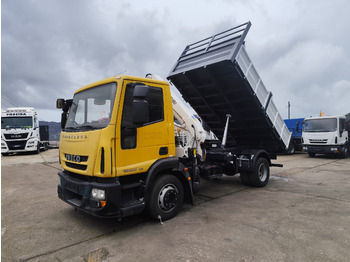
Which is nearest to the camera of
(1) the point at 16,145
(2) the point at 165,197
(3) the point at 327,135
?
(2) the point at 165,197

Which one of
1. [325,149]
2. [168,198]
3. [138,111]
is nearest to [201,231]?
[168,198]

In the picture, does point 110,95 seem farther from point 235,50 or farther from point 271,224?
point 271,224

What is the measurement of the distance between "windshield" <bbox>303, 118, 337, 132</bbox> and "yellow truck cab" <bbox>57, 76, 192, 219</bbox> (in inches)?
465

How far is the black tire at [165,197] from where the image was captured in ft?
12.5

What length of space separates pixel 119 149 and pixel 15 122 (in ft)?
48.4

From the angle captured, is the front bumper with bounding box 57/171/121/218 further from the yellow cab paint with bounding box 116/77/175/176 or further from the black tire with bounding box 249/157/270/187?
the black tire with bounding box 249/157/270/187

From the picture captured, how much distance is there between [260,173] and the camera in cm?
645

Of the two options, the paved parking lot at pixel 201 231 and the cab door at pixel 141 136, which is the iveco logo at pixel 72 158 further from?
the paved parking lot at pixel 201 231

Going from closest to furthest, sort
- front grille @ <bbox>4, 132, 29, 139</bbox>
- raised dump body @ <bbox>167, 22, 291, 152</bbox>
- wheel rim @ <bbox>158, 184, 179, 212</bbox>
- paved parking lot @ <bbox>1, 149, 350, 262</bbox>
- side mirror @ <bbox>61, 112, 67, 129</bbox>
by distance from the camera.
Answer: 1. paved parking lot @ <bbox>1, 149, 350, 262</bbox>
2. wheel rim @ <bbox>158, 184, 179, 212</bbox>
3. side mirror @ <bbox>61, 112, 67, 129</bbox>
4. raised dump body @ <bbox>167, 22, 291, 152</bbox>
5. front grille @ <bbox>4, 132, 29, 139</bbox>

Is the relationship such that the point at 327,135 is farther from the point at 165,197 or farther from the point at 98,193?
the point at 98,193

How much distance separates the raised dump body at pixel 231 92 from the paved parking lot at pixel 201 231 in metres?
1.88

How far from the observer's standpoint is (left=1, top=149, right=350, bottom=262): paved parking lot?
117 inches

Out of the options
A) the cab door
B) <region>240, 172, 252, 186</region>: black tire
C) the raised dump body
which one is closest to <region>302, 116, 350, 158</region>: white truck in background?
the raised dump body

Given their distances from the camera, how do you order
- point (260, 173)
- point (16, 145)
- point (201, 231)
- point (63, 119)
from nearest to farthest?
point (201, 231) < point (63, 119) < point (260, 173) < point (16, 145)
